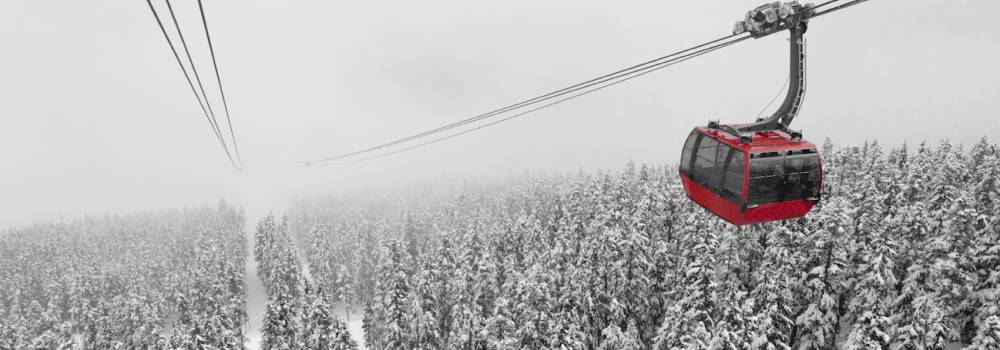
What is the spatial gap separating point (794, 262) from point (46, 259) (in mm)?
126434

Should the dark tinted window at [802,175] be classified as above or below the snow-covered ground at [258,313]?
above

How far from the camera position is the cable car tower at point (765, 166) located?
10.5m

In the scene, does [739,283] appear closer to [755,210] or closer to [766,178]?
[755,210]

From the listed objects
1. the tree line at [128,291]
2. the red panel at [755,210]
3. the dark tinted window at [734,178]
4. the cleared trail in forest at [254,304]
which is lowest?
the cleared trail in forest at [254,304]

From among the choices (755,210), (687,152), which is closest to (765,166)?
(755,210)

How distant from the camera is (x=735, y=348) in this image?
20328 millimetres

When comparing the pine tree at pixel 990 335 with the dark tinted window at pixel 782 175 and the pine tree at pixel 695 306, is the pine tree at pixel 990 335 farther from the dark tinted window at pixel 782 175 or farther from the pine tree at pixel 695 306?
the dark tinted window at pixel 782 175

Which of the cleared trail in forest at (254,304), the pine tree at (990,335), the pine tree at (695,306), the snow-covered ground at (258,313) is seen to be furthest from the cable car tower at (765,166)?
the cleared trail in forest at (254,304)

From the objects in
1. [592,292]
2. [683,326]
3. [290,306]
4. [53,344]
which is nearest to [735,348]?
[683,326]

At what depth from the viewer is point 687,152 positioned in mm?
13242

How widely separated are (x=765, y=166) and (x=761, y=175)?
216 mm

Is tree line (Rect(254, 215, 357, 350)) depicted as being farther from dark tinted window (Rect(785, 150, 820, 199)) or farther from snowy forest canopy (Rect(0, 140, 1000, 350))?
dark tinted window (Rect(785, 150, 820, 199))

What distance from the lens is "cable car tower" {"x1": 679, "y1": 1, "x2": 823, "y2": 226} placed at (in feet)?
34.5

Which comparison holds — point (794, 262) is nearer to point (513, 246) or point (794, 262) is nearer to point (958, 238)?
point (958, 238)
